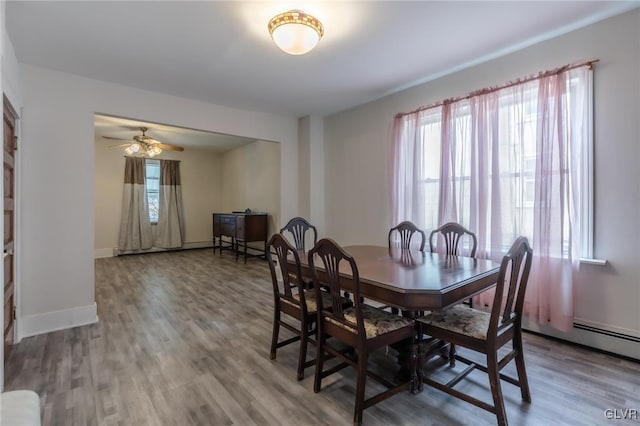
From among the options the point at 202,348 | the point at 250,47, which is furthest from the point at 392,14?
the point at 202,348

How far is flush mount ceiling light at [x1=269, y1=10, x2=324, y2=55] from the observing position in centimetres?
199

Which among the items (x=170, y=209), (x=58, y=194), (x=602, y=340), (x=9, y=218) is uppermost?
(x=58, y=194)

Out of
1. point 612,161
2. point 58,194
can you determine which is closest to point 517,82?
point 612,161

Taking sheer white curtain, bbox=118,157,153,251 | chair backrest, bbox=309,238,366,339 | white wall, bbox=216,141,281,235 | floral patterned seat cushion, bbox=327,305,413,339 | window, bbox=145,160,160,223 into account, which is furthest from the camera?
window, bbox=145,160,160,223

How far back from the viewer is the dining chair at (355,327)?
5.32 ft

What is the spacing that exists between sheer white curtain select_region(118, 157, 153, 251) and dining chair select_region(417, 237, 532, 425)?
22.5ft

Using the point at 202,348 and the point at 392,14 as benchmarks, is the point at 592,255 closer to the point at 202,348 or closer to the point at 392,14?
the point at 392,14

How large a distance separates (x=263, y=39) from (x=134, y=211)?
19.4ft

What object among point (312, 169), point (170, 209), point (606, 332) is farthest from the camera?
point (170, 209)

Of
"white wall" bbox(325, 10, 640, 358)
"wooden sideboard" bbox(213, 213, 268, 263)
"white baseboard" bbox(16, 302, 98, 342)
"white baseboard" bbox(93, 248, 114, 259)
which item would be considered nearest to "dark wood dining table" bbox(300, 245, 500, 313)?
"white wall" bbox(325, 10, 640, 358)

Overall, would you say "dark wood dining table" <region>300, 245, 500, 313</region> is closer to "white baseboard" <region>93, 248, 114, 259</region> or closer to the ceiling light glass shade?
the ceiling light glass shade

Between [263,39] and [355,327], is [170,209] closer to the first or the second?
[263,39]

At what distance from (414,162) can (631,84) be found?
1774 mm

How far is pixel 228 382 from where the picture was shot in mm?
1997
